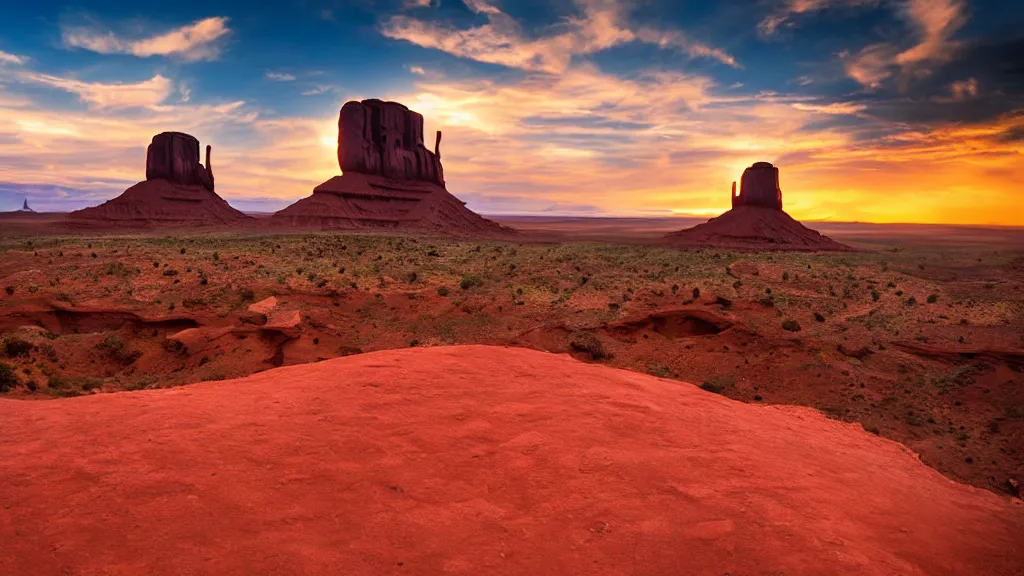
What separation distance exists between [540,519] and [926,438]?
1007 centimetres

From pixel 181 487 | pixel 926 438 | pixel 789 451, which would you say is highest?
pixel 181 487

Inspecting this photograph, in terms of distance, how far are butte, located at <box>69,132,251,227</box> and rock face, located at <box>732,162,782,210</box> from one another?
76712 millimetres

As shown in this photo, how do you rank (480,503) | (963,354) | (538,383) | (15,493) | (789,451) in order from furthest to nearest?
(963,354)
(538,383)
(789,451)
(480,503)
(15,493)

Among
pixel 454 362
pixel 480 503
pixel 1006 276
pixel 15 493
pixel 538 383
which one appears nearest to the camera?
pixel 15 493

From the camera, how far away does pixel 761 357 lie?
16266 millimetres

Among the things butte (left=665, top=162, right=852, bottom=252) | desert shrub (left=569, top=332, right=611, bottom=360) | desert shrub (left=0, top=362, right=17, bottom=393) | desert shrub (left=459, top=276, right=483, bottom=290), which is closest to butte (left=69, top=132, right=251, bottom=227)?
desert shrub (left=459, top=276, right=483, bottom=290)

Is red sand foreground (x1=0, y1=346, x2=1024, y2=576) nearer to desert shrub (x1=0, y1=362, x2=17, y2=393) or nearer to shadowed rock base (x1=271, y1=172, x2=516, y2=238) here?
desert shrub (x1=0, y1=362, x2=17, y2=393)

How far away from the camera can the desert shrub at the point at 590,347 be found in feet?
54.7

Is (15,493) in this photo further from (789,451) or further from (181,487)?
(789,451)

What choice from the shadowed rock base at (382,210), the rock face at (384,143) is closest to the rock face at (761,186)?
the shadowed rock base at (382,210)

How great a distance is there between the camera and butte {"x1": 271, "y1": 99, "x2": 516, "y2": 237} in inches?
2874

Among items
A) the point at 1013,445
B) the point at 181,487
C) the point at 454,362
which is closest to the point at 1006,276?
the point at 1013,445

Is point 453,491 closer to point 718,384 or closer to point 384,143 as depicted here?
point 718,384

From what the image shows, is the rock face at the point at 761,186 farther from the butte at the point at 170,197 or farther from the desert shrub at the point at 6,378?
the desert shrub at the point at 6,378
